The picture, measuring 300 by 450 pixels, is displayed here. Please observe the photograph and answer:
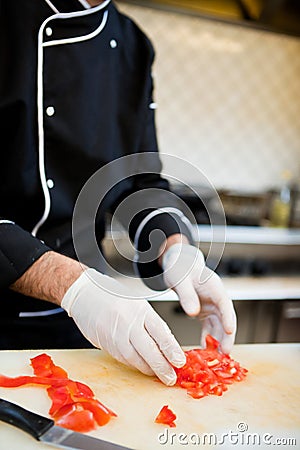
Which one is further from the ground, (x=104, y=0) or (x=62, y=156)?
(x=104, y=0)

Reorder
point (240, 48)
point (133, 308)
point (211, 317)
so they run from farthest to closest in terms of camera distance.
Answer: point (240, 48) → point (211, 317) → point (133, 308)

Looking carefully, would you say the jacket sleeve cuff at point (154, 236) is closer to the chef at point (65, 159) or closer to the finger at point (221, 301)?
the chef at point (65, 159)

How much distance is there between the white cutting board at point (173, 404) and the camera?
0.65 metres

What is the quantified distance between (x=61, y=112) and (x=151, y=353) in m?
0.53

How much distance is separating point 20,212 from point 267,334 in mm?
1183

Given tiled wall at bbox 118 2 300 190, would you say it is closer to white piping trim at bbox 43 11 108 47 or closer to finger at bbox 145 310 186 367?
white piping trim at bbox 43 11 108 47

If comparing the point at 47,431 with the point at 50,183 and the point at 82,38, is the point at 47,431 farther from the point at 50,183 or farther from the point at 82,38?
the point at 82,38

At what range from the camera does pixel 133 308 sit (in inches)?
31.1

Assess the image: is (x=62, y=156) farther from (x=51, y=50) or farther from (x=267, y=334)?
(x=267, y=334)

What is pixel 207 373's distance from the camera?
0.80 metres

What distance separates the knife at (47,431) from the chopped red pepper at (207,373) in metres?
0.20

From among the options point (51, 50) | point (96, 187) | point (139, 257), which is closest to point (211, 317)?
A: point (139, 257)

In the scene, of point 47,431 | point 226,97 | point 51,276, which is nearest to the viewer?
A: point 47,431

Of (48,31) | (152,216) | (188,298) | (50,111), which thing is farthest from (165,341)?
(48,31)
